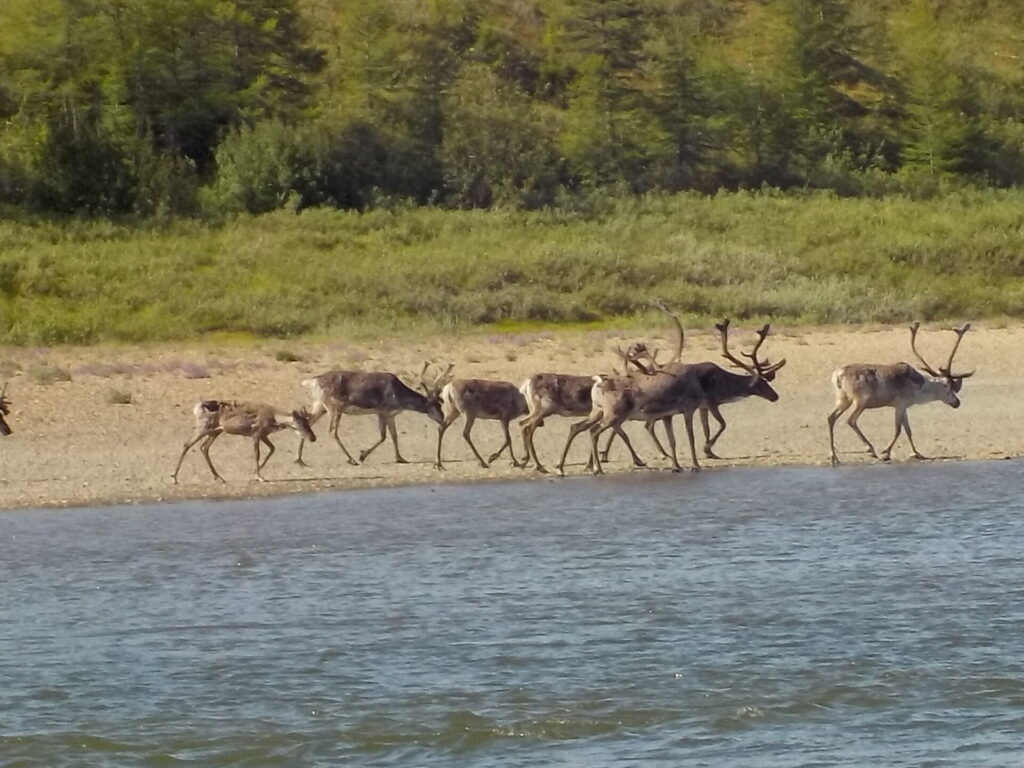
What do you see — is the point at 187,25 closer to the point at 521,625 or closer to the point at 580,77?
the point at 580,77

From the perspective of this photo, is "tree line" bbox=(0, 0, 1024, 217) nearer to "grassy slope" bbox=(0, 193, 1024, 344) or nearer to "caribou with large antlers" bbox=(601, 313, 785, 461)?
"grassy slope" bbox=(0, 193, 1024, 344)

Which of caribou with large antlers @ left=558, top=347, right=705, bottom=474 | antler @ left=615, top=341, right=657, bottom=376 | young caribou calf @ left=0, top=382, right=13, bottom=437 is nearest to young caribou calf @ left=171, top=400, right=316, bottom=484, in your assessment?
young caribou calf @ left=0, top=382, right=13, bottom=437

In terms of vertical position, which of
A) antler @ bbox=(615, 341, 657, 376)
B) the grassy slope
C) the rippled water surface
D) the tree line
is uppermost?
the tree line

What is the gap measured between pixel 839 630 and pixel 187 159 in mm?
30712

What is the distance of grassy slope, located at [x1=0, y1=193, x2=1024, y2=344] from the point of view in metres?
30.5

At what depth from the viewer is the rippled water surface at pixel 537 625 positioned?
9.79 metres

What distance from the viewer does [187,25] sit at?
4362 cm

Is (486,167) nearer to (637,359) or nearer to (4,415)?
(637,359)

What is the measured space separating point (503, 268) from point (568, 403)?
14.9m

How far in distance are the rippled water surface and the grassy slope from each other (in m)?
13.1

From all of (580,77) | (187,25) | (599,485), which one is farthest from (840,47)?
(599,485)

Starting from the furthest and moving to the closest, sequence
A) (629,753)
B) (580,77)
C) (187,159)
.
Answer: (580,77)
(187,159)
(629,753)

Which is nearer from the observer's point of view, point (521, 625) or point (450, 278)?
point (521, 625)

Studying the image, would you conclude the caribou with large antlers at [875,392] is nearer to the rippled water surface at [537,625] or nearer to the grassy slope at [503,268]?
the rippled water surface at [537,625]
